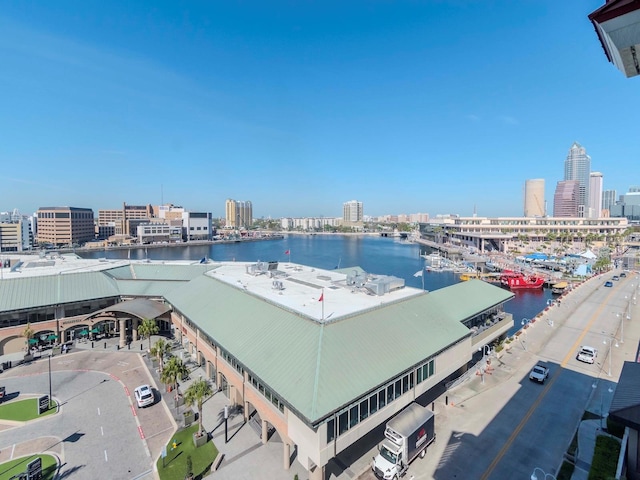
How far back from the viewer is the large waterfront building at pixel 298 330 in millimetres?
19734

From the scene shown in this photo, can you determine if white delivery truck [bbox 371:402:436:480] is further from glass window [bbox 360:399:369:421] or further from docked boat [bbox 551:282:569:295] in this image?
docked boat [bbox 551:282:569:295]

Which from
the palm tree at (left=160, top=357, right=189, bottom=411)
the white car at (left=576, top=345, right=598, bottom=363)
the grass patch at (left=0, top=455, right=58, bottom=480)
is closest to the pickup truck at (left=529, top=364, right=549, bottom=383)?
the white car at (left=576, top=345, right=598, bottom=363)

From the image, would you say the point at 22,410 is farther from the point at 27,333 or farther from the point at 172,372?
the point at 27,333

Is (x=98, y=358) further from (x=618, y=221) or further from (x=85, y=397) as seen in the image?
(x=618, y=221)

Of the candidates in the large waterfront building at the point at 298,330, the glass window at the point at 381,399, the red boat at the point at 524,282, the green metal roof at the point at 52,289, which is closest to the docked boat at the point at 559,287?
the red boat at the point at 524,282

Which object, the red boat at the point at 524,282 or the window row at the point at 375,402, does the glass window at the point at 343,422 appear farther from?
the red boat at the point at 524,282

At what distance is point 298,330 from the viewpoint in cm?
2384

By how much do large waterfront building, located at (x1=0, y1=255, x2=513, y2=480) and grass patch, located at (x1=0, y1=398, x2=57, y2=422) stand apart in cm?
1276

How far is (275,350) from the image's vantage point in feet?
75.9

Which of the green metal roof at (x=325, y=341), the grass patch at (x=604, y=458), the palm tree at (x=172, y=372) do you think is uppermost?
the green metal roof at (x=325, y=341)

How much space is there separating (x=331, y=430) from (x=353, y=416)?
71.2 inches

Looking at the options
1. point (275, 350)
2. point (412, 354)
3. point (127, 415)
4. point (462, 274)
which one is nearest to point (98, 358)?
point (127, 415)

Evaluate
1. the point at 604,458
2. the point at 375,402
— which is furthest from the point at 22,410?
the point at 604,458

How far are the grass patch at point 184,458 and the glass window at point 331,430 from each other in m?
8.72
